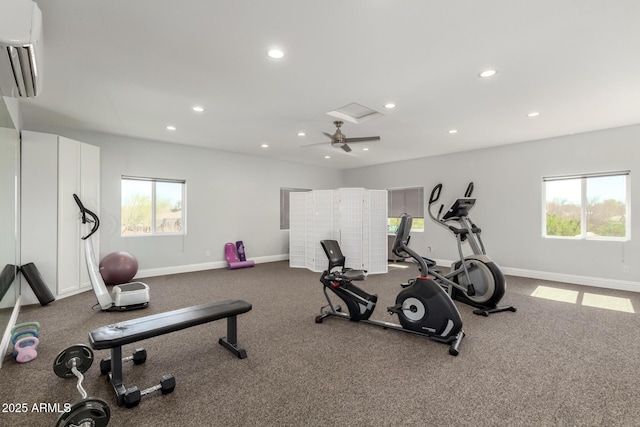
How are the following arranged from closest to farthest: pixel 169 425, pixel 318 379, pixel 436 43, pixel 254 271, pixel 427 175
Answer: pixel 169 425, pixel 318 379, pixel 436 43, pixel 254 271, pixel 427 175

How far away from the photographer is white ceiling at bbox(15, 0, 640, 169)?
85.0 inches

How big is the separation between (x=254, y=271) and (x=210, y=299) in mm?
2085

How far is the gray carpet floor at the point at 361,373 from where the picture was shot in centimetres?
192

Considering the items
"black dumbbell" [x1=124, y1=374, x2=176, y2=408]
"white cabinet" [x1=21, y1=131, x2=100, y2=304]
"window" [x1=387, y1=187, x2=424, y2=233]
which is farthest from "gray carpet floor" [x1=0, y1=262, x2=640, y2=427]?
"window" [x1=387, y1=187, x2=424, y2=233]

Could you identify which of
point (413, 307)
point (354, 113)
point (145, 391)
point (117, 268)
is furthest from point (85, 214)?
point (413, 307)

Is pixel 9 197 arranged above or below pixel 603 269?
above

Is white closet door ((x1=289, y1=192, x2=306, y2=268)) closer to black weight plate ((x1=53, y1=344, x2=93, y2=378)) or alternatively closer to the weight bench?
the weight bench

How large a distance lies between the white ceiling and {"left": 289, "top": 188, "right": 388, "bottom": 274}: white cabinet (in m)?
1.87

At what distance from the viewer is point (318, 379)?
232 cm

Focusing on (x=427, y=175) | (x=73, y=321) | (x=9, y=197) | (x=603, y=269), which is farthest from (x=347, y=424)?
(x=427, y=175)

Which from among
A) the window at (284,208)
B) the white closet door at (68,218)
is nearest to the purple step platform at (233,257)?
the window at (284,208)

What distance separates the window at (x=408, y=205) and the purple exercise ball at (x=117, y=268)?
18.6ft

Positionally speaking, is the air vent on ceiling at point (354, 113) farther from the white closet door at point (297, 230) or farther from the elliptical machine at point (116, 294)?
the elliptical machine at point (116, 294)

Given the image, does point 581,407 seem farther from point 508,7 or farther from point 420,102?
point 420,102
